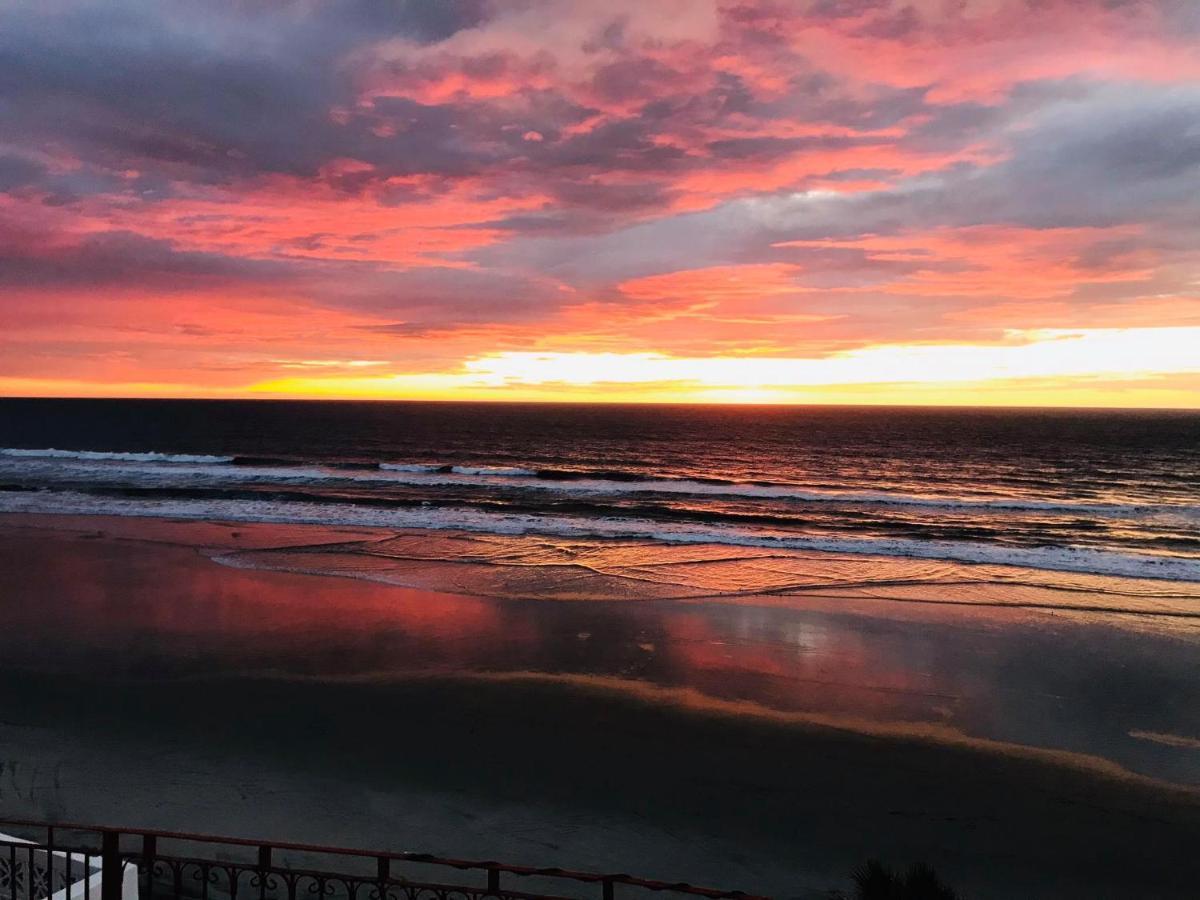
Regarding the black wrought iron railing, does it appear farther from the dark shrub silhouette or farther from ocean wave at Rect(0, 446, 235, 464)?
ocean wave at Rect(0, 446, 235, 464)

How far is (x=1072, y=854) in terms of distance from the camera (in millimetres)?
8211

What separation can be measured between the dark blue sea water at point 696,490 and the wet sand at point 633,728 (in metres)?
10.2

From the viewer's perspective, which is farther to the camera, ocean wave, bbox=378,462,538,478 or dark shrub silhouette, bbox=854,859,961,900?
ocean wave, bbox=378,462,538,478

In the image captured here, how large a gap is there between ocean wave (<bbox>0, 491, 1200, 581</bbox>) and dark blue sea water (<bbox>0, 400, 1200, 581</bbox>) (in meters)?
0.12

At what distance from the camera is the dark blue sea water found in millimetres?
28625

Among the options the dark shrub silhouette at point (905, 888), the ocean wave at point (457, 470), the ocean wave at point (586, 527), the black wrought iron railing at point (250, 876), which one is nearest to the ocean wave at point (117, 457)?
the ocean wave at point (457, 470)

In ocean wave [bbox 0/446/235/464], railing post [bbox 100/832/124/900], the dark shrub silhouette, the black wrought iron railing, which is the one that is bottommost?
the black wrought iron railing

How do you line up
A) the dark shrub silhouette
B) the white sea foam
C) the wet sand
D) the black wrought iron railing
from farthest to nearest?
the white sea foam, the wet sand, the black wrought iron railing, the dark shrub silhouette

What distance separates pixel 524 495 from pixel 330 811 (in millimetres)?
30337

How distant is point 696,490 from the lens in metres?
42.7

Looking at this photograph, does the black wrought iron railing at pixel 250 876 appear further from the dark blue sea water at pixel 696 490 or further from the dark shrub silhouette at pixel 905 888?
the dark blue sea water at pixel 696 490

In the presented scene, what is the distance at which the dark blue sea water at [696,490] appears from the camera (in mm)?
28625

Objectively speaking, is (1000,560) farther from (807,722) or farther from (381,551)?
(381,551)

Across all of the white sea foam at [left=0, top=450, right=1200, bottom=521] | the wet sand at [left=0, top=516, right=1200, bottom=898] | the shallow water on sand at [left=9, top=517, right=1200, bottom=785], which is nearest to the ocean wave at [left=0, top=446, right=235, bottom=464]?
the white sea foam at [left=0, top=450, right=1200, bottom=521]
